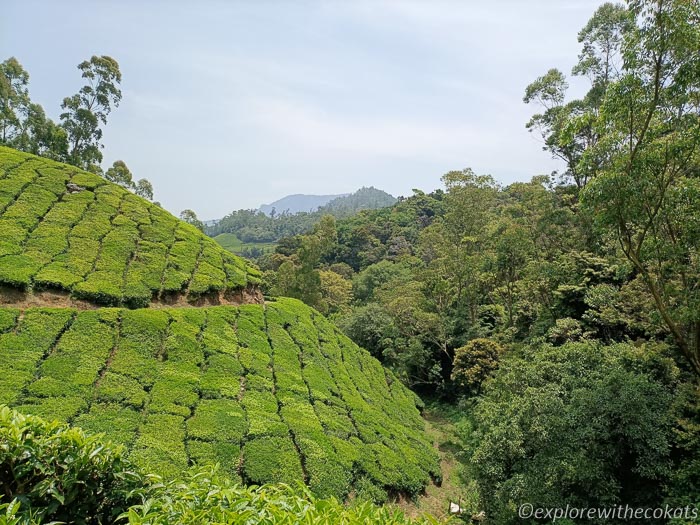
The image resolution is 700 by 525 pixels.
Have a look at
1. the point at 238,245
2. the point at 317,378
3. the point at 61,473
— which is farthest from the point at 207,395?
the point at 238,245

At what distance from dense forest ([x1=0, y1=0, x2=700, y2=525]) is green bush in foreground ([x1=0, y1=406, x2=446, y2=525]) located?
0.02m

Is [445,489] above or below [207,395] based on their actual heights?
below

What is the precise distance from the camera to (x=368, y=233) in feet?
223

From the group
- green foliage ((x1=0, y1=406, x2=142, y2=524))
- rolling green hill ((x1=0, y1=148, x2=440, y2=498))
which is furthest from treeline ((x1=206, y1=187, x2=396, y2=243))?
green foliage ((x1=0, y1=406, x2=142, y2=524))

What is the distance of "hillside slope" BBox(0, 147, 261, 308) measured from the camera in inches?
451

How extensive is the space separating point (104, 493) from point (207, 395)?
8.19 metres

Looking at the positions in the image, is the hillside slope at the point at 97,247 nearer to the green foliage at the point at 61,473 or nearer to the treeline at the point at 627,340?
the green foliage at the point at 61,473

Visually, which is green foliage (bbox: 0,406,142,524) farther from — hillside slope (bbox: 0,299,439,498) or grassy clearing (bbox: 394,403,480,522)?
grassy clearing (bbox: 394,403,480,522)

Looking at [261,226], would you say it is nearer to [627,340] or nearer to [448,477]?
[448,477]

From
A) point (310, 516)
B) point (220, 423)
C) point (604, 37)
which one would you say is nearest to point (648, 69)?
point (310, 516)

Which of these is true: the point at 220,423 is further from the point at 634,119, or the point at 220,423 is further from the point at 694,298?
the point at 634,119

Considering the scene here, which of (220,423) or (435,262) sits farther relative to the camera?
(435,262)

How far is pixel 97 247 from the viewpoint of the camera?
42.8ft

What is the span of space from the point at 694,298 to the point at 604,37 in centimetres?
1915
